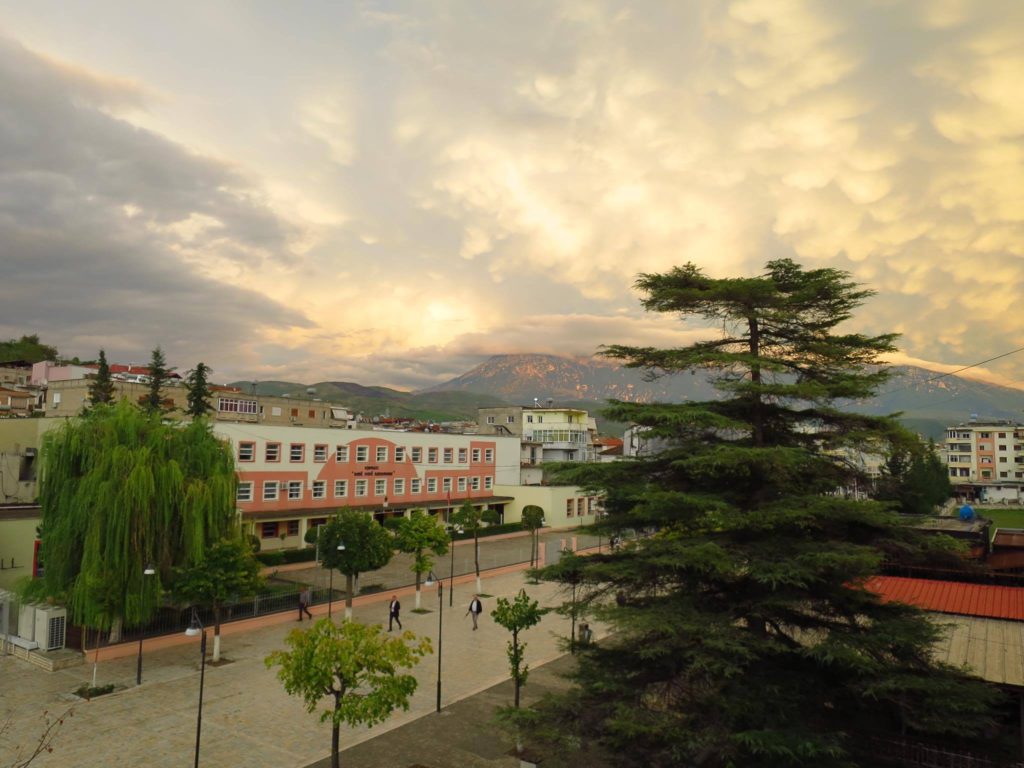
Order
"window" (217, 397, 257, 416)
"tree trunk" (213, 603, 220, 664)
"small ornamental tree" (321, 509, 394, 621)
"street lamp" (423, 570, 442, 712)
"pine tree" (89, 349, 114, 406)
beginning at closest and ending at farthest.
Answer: "street lamp" (423, 570, 442, 712), "tree trunk" (213, 603, 220, 664), "small ornamental tree" (321, 509, 394, 621), "pine tree" (89, 349, 114, 406), "window" (217, 397, 257, 416)

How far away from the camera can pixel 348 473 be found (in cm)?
5116

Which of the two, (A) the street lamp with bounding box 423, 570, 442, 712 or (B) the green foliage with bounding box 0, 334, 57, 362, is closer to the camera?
(A) the street lamp with bounding box 423, 570, 442, 712

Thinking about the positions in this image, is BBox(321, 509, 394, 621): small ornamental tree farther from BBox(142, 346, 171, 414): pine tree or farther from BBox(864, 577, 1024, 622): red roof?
BBox(142, 346, 171, 414): pine tree

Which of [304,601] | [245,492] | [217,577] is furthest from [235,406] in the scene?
[217,577]

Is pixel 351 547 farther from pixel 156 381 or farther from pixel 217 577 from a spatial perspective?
pixel 156 381

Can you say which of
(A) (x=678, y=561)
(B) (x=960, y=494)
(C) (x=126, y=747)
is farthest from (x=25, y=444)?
(B) (x=960, y=494)

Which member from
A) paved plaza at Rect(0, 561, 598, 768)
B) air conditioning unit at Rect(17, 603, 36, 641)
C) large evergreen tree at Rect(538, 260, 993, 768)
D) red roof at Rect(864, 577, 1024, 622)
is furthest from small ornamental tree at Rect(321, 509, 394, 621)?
red roof at Rect(864, 577, 1024, 622)

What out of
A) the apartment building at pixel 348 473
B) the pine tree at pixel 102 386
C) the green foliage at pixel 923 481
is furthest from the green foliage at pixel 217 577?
the pine tree at pixel 102 386

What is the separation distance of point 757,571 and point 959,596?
13.3 meters

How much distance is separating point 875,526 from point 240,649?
23.3 metres

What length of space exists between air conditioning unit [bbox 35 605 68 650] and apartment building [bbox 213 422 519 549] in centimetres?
1246

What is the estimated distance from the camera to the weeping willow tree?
23.0 meters

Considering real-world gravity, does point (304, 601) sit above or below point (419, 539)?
below

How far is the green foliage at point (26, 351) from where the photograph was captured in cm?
11562
